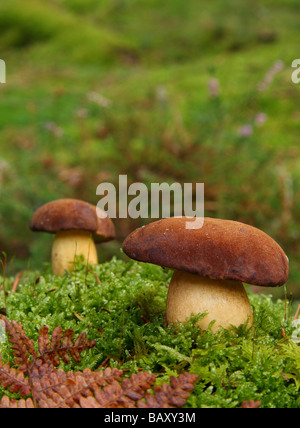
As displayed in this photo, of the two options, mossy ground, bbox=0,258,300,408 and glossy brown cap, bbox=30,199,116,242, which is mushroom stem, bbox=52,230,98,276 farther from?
mossy ground, bbox=0,258,300,408

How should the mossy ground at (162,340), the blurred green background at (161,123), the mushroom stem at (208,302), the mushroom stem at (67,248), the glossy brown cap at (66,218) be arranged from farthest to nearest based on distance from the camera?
1. the blurred green background at (161,123)
2. the mushroom stem at (67,248)
3. the glossy brown cap at (66,218)
4. the mushroom stem at (208,302)
5. the mossy ground at (162,340)

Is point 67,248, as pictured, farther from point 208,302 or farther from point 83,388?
point 83,388

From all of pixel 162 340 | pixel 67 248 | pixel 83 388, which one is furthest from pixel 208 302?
pixel 67 248

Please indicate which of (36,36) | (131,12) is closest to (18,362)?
(36,36)

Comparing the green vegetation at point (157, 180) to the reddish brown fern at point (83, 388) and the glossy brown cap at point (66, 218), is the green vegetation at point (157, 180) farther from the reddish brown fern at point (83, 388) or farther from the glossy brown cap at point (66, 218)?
the glossy brown cap at point (66, 218)

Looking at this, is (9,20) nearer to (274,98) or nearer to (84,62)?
(84,62)

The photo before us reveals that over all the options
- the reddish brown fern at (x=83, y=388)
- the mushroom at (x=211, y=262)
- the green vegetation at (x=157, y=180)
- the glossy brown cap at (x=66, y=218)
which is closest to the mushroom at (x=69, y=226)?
the glossy brown cap at (x=66, y=218)
